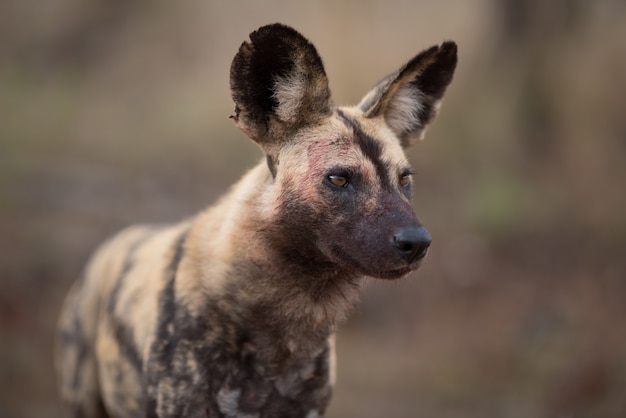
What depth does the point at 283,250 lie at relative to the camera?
12.1ft

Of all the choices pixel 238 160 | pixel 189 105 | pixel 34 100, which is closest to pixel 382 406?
pixel 238 160

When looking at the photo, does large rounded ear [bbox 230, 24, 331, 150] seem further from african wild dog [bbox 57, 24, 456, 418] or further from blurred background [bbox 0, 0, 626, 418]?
blurred background [bbox 0, 0, 626, 418]

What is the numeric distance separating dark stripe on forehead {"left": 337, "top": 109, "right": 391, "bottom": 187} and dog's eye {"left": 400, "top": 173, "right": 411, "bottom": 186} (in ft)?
0.44

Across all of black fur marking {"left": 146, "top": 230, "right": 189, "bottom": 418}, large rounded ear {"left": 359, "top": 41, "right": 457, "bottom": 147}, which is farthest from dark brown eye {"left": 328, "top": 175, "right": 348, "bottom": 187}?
black fur marking {"left": 146, "top": 230, "right": 189, "bottom": 418}

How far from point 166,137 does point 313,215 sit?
8739mm

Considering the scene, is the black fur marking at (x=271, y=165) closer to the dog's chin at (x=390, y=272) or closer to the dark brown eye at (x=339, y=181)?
the dark brown eye at (x=339, y=181)

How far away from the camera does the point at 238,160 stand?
1121 cm

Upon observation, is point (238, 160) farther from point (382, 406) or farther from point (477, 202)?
point (382, 406)

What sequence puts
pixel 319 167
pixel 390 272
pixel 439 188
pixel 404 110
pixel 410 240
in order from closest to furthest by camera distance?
pixel 410 240 → pixel 390 272 → pixel 319 167 → pixel 404 110 → pixel 439 188

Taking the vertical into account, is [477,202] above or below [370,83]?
below

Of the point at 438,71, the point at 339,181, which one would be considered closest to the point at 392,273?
the point at 339,181

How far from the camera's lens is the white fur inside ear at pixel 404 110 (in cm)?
411

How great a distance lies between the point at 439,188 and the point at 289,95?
23.1 feet

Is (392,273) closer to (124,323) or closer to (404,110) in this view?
(404,110)
